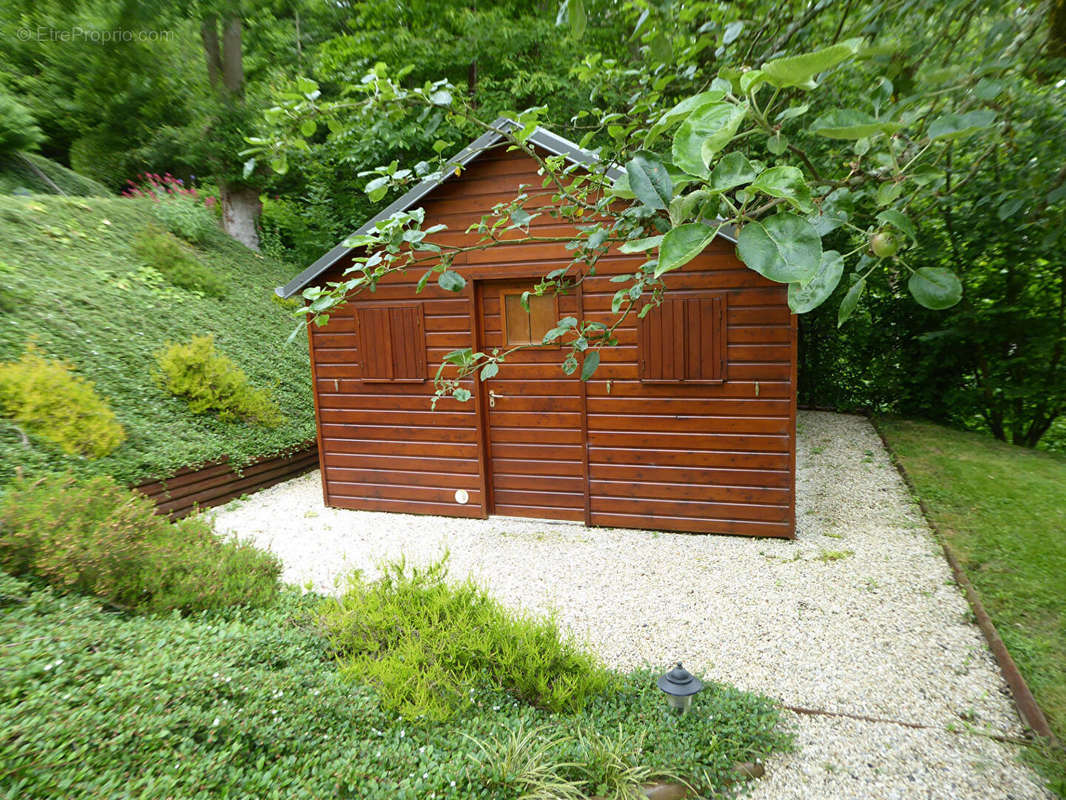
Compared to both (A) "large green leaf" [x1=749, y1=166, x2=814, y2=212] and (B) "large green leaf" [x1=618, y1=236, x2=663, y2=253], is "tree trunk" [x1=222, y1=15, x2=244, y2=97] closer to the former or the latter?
(B) "large green leaf" [x1=618, y1=236, x2=663, y2=253]

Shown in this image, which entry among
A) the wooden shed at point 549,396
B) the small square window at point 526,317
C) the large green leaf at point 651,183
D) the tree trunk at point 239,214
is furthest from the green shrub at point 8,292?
the large green leaf at point 651,183

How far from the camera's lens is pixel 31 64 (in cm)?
1431

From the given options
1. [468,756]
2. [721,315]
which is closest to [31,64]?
[721,315]

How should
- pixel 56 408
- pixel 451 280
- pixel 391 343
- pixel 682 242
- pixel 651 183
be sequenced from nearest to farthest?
pixel 682 242 → pixel 651 183 → pixel 451 280 → pixel 56 408 → pixel 391 343

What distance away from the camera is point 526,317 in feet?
19.1

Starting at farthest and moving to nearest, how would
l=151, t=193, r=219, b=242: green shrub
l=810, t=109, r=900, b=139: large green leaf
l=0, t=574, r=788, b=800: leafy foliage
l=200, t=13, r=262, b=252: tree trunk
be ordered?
l=200, t=13, r=262, b=252: tree trunk → l=151, t=193, r=219, b=242: green shrub → l=0, t=574, r=788, b=800: leafy foliage → l=810, t=109, r=900, b=139: large green leaf

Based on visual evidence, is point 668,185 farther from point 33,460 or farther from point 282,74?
point 282,74

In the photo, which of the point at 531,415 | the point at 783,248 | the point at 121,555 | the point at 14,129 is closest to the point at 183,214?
the point at 14,129

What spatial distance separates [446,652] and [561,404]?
3.11 meters

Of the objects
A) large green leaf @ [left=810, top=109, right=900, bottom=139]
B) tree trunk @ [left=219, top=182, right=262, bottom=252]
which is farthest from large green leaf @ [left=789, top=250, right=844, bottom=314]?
tree trunk @ [left=219, top=182, right=262, bottom=252]

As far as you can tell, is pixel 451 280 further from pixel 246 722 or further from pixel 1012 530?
pixel 1012 530

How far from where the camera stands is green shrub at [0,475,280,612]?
9.75ft

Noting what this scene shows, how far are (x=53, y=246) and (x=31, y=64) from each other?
10289 millimetres

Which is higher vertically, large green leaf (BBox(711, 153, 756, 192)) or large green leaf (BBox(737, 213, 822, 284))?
large green leaf (BBox(711, 153, 756, 192))
